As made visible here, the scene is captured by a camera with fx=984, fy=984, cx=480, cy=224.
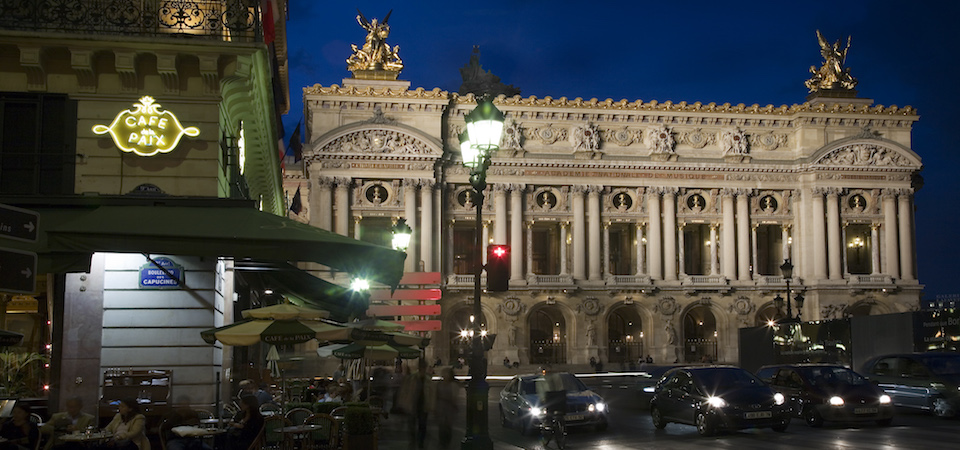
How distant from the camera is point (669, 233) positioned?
64562 mm

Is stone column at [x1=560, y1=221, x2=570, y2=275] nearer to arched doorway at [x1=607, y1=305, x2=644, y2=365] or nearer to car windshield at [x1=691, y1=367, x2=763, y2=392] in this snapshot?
arched doorway at [x1=607, y1=305, x2=644, y2=365]

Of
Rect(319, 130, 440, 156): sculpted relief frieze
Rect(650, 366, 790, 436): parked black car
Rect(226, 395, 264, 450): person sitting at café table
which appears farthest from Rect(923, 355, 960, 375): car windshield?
Rect(319, 130, 440, 156): sculpted relief frieze

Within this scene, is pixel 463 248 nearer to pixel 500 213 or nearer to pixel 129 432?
pixel 500 213

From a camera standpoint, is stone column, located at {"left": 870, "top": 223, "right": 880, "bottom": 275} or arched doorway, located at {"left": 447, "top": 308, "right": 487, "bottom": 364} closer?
arched doorway, located at {"left": 447, "top": 308, "right": 487, "bottom": 364}

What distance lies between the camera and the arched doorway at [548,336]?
63.3m

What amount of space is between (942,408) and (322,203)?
4274cm

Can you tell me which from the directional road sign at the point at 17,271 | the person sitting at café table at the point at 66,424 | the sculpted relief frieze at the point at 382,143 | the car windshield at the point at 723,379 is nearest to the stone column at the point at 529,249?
the sculpted relief frieze at the point at 382,143

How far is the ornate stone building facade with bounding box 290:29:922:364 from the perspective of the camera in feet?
200

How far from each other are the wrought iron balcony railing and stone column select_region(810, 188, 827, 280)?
55.0 metres

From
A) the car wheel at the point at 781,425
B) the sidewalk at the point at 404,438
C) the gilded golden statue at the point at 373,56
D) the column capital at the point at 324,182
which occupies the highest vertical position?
the gilded golden statue at the point at 373,56

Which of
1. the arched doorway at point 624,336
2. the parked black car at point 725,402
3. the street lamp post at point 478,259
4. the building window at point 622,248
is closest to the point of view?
the street lamp post at point 478,259

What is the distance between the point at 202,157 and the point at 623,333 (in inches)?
2127

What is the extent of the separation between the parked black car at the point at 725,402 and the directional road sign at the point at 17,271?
14.8m

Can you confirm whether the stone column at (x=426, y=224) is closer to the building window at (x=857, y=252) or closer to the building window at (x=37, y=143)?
the building window at (x=857, y=252)
